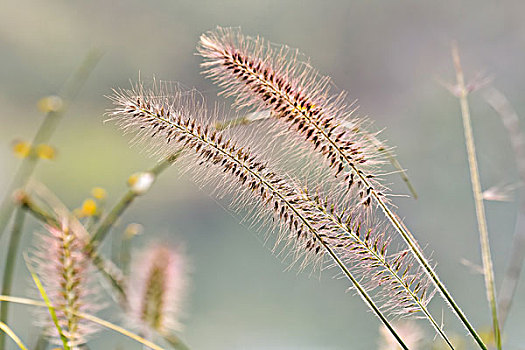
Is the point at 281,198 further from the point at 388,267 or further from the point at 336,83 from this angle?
the point at 336,83

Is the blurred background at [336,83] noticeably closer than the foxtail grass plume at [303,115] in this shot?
No

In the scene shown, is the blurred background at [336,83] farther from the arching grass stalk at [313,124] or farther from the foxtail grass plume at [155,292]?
the arching grass stalk at [313,124]

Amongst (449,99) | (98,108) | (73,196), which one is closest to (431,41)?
(449,99)

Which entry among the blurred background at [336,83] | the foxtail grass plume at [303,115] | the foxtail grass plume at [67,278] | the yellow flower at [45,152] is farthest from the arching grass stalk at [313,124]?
the blurred background at [336,83]

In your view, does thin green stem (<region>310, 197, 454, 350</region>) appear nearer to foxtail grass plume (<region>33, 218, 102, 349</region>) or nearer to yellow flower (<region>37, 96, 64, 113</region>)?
foxtail grass plume (<region>33, 218, 102, 349</region>)

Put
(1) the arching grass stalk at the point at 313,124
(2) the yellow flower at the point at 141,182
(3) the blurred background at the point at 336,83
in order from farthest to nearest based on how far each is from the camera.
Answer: (3) the blurred background at the point at 336,83 → (2) the yellow flower at the point at 141,182 → (1) the arching grass stalk at the point at 313,124

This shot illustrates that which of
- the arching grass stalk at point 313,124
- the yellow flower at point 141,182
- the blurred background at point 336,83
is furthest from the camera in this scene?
the blurred background at point 336,83
